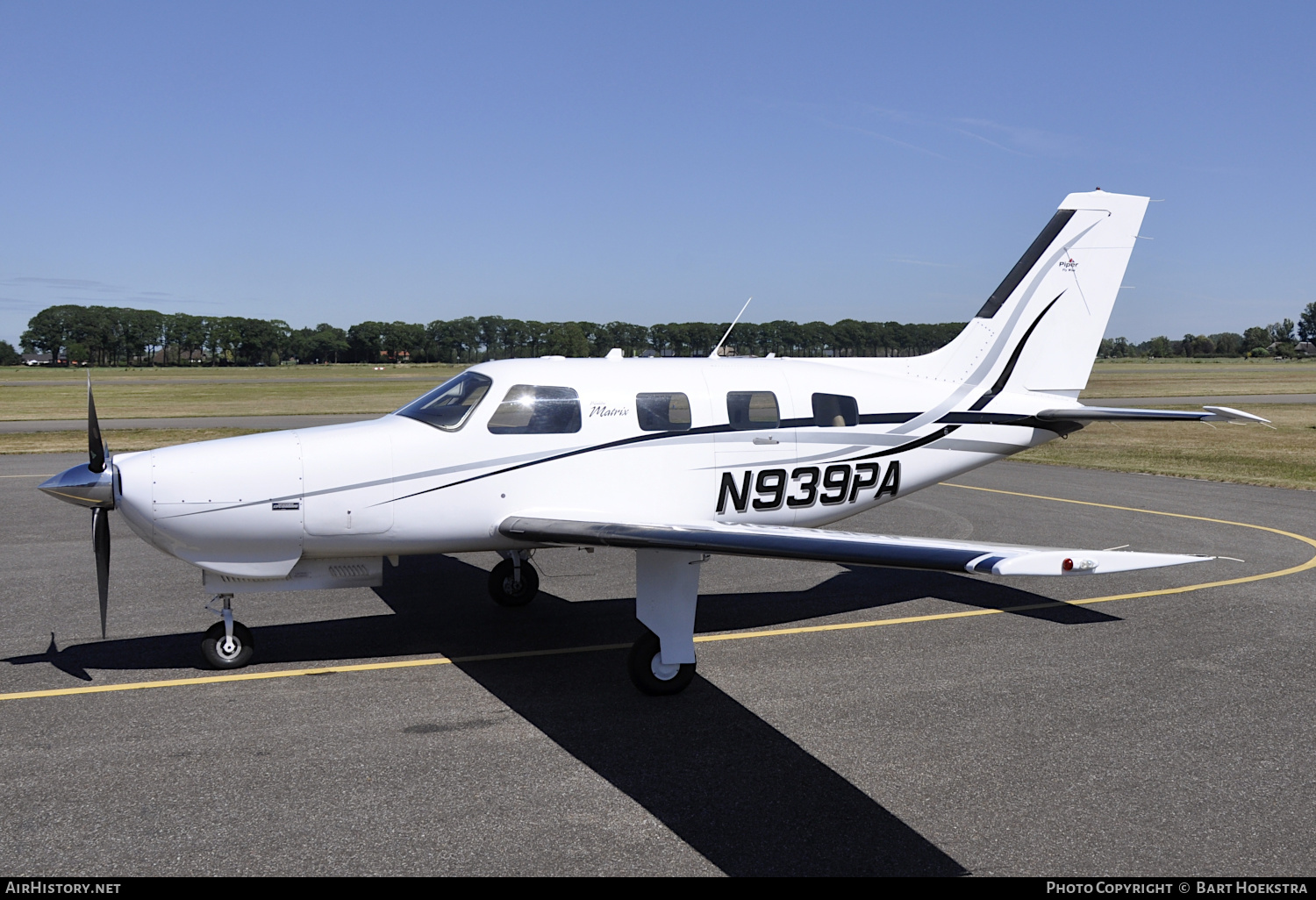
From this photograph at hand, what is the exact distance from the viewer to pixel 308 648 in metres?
8.69

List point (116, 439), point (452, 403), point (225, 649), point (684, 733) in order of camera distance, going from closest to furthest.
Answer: point (684, 733) → point (225, 649) → point (452, 403) → point (116, 439)

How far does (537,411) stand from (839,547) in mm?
3233

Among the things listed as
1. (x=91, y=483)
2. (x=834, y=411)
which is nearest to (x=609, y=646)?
(x=834, y=411)

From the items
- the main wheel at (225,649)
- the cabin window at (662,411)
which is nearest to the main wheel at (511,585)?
the cabin window at (662,411)

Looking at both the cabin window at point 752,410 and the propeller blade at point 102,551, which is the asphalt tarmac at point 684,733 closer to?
the propeller blade at point 102,551

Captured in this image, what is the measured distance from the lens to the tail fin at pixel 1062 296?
11.1 m

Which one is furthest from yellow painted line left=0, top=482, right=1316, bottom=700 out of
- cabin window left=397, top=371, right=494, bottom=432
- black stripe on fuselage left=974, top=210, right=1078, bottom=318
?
black stripe on fuselage left=974, top=210, right=1078, bottom=318

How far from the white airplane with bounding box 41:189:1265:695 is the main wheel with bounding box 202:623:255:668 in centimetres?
2

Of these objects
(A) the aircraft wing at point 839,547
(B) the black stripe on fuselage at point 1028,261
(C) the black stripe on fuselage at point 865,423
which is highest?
(B) the black stripe on fuselage at point 1028,261

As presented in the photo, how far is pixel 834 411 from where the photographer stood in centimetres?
955

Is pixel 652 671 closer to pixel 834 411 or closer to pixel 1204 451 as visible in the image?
pixel 834 411

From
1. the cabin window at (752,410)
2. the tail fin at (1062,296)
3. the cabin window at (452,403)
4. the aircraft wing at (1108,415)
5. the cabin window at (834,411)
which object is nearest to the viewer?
the cabin window at (452,403)

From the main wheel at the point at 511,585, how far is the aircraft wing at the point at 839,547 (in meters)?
2.34
